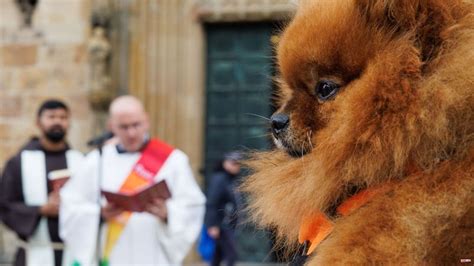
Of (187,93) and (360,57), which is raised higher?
(360,57)

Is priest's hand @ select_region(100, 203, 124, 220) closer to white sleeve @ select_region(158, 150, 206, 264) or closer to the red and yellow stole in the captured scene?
the red and yellow stole

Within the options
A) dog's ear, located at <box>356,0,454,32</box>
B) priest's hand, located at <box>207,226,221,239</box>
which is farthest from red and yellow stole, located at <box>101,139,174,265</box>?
priest's hand, located at <box>207,226,221,239</box>

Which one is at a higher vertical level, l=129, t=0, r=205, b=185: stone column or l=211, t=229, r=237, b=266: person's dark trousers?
l=129, t=0, r=205, b=185: stone column

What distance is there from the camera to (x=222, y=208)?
928 centimetres

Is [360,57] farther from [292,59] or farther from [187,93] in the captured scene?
[187,93]

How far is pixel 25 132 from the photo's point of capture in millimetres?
12438

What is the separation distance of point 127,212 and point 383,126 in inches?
144

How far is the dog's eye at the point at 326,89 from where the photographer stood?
2.14m

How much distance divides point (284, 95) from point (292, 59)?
1.07 feet

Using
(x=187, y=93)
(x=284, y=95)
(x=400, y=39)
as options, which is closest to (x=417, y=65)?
(x=400, y=39)

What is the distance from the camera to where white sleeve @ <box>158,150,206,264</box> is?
5.46 meters

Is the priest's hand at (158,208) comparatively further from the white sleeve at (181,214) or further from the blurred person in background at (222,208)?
the blurred person in background at (222,208)

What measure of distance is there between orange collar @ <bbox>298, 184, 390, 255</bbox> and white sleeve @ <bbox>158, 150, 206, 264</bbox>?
328 cm

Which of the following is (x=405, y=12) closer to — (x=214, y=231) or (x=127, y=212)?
(x=127, y=212)
